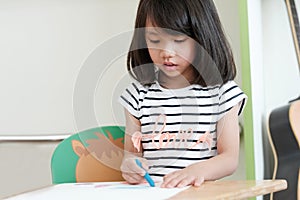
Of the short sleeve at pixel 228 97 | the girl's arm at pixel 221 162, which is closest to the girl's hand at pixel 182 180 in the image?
the girl's arm at pixel 221 162

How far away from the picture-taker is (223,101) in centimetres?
123

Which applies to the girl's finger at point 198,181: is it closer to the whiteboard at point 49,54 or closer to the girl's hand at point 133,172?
the girl's hand at point 133,172

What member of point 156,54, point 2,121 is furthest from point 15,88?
point 156,54

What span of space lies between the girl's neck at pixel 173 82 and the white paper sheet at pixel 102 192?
0.30 metres

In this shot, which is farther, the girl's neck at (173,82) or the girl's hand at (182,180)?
the girl's neck at (173,82)

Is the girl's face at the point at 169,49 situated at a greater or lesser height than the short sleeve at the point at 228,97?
greater

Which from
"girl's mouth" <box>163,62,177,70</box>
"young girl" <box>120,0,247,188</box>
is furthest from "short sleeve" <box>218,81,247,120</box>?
"girl's mouth" <box>163,62,177,70</box>

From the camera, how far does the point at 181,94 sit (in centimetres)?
127

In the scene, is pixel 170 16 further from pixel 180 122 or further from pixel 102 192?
pixel 102 192

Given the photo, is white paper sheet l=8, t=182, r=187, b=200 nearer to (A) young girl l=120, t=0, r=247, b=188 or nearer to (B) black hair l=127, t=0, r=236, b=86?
(A) young girl l=120, t=0, r=247, b=188

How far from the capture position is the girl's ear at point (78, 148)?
129 centimetres

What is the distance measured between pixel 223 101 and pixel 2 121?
3.34 ft

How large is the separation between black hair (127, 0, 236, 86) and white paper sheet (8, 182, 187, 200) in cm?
32

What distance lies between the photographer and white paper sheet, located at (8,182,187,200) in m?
0.91
